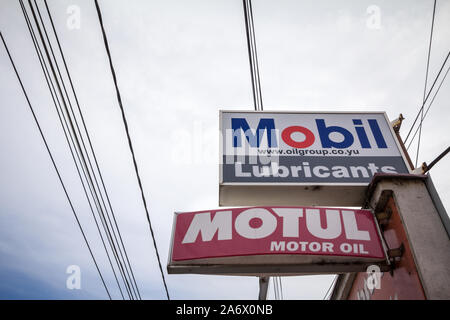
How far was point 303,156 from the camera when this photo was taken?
436 centimetres

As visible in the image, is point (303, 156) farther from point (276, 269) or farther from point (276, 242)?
point (276, 269)

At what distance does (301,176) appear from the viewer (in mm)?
4039

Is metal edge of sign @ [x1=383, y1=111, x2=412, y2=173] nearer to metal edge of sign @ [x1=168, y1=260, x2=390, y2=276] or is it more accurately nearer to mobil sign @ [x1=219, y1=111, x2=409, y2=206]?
mobil sign @ [x1=219, y1=111, x2=409, y2=206]

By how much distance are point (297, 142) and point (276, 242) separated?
208 centimetres

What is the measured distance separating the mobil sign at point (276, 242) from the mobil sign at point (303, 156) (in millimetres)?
634

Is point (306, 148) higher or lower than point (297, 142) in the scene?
lower

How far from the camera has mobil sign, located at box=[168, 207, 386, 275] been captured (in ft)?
9.71

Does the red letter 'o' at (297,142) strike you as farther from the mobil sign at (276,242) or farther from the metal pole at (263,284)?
the metal pole at (263,284)

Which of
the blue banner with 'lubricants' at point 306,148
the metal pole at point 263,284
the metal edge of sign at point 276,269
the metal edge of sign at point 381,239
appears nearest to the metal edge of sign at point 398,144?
the blue banner with 'lubricants' at point 306,148

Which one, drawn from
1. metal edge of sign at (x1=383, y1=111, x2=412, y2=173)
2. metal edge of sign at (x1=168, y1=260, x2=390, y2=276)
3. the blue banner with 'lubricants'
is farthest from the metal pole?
metal edge of sign at (x1=383, y1=111, x2=412, y2=173)

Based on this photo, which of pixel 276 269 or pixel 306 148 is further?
pixel 306 148

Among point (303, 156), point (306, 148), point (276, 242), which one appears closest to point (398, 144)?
point (306, 148)
